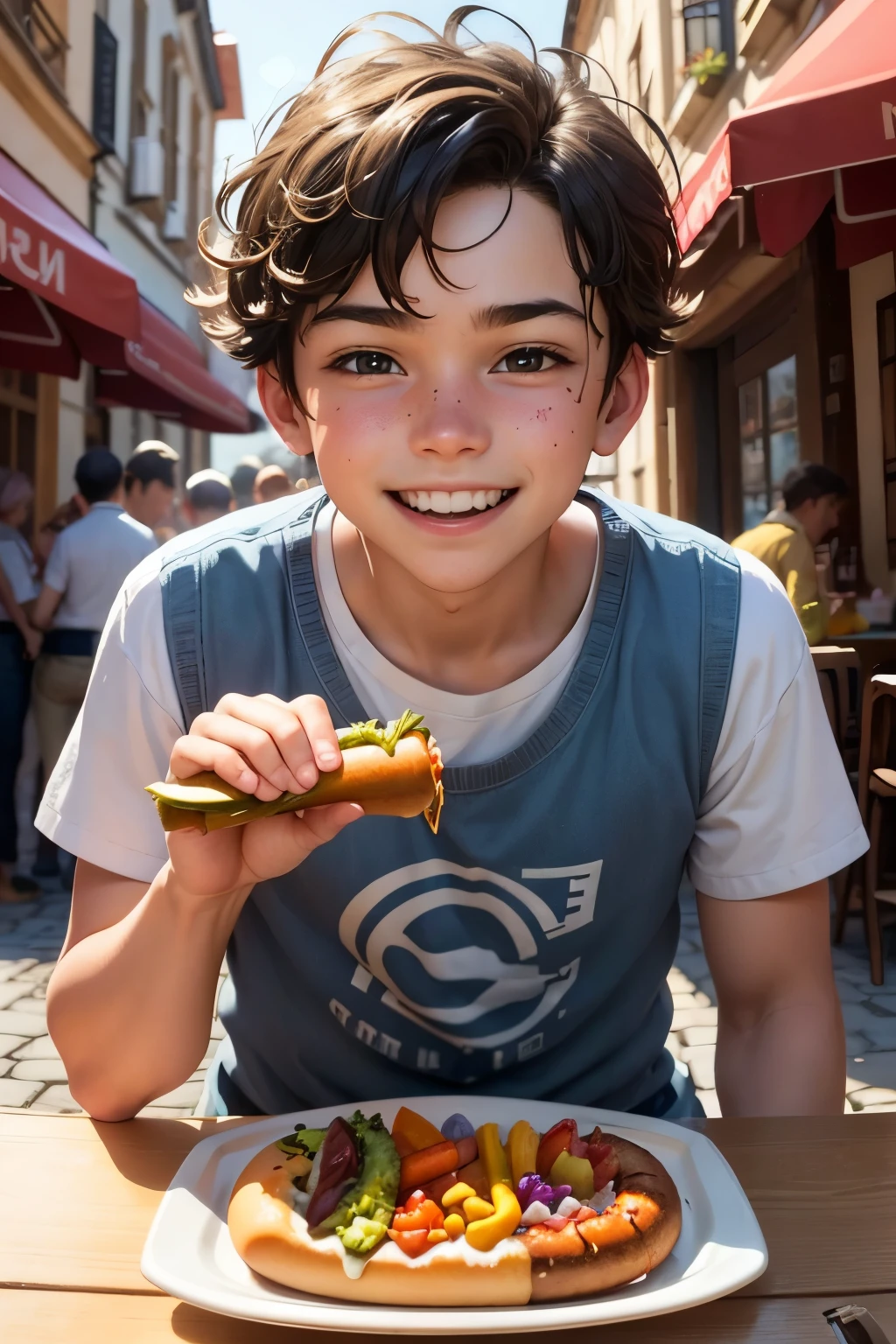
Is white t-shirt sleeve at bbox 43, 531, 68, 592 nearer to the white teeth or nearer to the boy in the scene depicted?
the boy

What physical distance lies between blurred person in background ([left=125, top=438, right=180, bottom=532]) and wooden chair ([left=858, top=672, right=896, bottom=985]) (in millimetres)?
4241

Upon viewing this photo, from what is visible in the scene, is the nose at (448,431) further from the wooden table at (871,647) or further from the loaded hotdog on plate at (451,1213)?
the wooden table at (871,647)

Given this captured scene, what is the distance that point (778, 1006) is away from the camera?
4.71 feet

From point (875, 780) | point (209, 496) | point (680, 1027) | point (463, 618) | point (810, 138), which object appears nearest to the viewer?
point (463, 618)

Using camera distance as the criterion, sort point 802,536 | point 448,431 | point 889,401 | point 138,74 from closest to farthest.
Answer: point 448,431, point 802,536, point 889,401, point 138,74

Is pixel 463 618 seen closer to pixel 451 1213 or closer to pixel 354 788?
pixel 354 788

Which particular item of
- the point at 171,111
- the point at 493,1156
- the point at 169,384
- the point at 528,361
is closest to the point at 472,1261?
the point at 493,1156

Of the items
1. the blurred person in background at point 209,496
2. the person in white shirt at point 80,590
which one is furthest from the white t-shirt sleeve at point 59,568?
the blurred person in background at point 209,496

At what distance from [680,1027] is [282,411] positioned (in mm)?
3009

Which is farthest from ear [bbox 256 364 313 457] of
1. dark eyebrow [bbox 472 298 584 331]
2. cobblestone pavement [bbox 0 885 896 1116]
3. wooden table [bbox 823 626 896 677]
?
wooden table [bbox 823 626 896 677]

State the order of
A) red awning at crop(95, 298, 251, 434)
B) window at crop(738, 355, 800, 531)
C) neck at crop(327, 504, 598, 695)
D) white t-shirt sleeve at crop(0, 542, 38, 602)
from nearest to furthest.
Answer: neck at crop(327, 504, 598, 695) < white t-shirt sleeve at crop(0, 542, 38, 602) < red awning at crop(95, 298, 251, 434) < window at crop(738, 355, 800, 531)

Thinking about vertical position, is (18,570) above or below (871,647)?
above

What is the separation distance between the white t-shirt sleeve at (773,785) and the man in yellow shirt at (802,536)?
3926 mm

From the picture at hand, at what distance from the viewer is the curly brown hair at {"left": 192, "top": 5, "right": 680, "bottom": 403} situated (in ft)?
4.27
